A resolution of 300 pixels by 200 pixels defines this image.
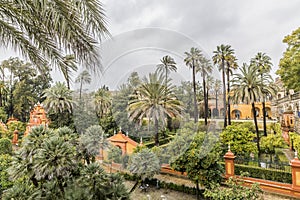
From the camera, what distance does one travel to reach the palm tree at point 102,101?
664 cm

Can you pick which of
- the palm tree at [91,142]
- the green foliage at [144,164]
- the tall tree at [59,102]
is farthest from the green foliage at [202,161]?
the tall tree at [59,102]

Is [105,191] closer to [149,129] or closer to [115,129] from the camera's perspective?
[149,129]

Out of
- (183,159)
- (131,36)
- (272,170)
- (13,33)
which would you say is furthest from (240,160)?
(13,33)

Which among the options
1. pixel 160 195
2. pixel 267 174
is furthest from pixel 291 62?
pixel 160 195

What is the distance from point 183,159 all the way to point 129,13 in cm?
605

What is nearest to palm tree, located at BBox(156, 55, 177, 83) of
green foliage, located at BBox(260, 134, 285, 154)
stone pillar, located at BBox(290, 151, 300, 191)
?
stone pillar, located at BBox(290, 151, 300, 191)

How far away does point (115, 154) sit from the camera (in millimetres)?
10594

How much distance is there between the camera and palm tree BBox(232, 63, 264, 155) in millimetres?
13195

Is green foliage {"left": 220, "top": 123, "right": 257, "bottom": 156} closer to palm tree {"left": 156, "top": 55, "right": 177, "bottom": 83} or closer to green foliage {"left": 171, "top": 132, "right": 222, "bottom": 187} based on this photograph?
green foliage {"left": 171, "top": 132, "right": 222, "bottom": 187}

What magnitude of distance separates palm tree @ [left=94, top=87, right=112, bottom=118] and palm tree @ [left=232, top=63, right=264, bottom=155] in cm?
975

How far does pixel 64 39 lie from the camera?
2754mm

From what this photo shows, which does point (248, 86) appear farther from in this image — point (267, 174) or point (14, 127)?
point (14, 127)

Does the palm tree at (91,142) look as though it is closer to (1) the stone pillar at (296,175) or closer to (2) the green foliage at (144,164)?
(2) the green foliage at (144,164)

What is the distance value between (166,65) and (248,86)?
10065 mm
